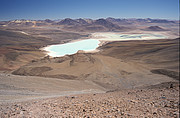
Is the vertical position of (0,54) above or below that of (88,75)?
above

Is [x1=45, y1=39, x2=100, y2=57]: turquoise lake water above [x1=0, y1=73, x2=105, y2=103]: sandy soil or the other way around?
above

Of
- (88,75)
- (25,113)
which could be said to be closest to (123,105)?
(25,113)

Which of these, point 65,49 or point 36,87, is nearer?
point 36,87

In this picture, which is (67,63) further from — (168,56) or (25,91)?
(168,56)

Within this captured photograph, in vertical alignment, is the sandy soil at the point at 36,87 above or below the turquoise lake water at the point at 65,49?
below

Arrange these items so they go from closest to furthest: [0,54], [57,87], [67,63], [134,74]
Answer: [57,87], [134,74], [67,63], [0,54]

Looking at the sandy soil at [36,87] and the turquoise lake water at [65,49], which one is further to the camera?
the turquoise lake water at [65,49]

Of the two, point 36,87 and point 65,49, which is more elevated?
point 65,49

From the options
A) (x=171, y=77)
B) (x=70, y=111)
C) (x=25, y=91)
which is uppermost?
(x=70, y=111)

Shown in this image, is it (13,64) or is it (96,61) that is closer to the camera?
(96,61)

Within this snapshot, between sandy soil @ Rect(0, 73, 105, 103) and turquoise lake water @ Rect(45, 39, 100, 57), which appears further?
turquoise lake water @ Rect(45, 39, 100, 57)

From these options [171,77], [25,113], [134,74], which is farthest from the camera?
[134,74]
